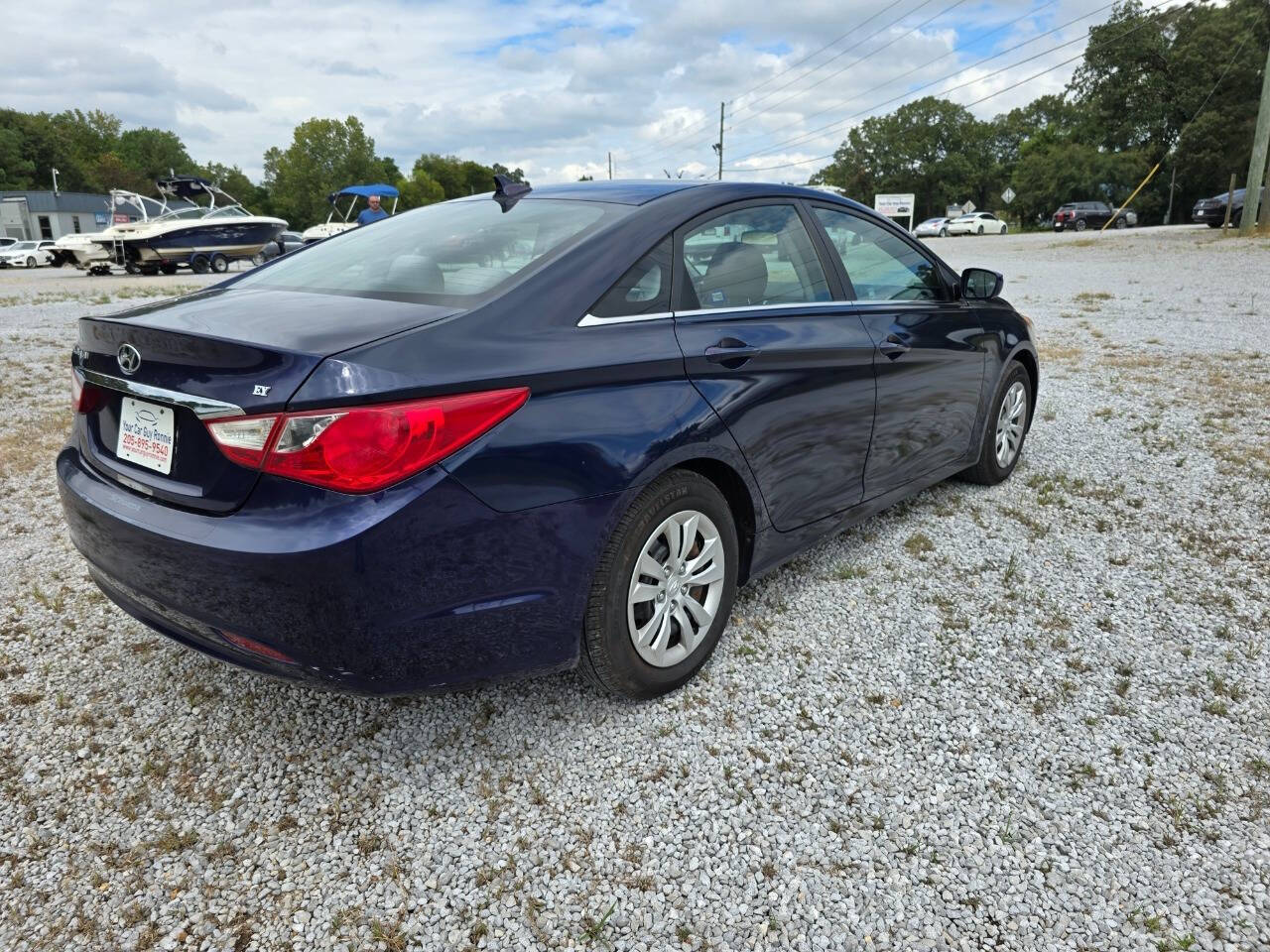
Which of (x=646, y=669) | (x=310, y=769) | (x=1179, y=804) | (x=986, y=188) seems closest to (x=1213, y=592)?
(x=1179, y=804)

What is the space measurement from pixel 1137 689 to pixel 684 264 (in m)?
2.04

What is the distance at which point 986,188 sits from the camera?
83188mm

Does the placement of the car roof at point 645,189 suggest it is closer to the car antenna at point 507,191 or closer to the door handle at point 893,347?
the car antenna at point 507,191

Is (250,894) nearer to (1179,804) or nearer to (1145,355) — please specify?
(1179,804)

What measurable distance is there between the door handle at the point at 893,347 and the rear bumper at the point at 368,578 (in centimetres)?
168

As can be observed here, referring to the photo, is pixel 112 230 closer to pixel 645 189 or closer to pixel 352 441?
pixel 645 189

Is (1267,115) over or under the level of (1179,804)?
A: over

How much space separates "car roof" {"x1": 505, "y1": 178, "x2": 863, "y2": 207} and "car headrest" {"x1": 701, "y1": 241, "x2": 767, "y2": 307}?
0.20 metres

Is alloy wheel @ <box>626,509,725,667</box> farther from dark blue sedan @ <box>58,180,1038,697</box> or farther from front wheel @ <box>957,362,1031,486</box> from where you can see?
front wheel @ <box>957,362,1031,486</box>

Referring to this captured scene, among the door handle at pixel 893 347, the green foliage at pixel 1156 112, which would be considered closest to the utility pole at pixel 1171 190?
the green foliage at pixel 1156 112

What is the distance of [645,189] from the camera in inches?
117

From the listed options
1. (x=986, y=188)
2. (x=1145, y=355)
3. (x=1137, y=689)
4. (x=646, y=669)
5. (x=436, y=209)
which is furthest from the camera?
(x=986, y=188)

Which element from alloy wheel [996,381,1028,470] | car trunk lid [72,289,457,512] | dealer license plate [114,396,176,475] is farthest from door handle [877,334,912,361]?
dealer license plate [114,396,176,475]

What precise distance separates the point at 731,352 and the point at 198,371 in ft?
5.00
